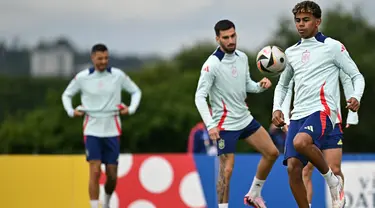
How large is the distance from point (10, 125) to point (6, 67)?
19080mm

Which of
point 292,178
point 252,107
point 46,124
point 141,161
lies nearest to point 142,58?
point 252,107

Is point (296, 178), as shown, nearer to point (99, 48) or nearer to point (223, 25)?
point (223, 25)

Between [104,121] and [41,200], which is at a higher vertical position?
[104,121]

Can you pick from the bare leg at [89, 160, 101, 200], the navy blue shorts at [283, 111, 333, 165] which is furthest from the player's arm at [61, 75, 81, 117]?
the navy blue shorts at [283, 111, 333, 165]

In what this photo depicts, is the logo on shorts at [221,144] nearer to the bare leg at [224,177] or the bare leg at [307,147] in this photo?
the bare leg at [224,177]

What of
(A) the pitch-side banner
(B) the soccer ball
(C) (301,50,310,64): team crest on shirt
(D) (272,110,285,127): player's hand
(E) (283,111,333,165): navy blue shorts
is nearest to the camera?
(E) (283,111,333,165): navy blue shorts

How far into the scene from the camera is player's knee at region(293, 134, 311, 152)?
10023mm

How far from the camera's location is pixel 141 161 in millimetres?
16141

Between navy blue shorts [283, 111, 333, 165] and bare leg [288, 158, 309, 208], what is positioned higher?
navy blue shorts [283, 111, 333, 165]

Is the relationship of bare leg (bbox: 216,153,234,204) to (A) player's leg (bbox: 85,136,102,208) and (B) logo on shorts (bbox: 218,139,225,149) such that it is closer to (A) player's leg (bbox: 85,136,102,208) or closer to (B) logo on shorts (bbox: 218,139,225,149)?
(B) logo on shorts (bbox: 218,139,225,149)

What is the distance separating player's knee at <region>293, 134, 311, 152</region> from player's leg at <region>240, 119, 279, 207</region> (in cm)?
192

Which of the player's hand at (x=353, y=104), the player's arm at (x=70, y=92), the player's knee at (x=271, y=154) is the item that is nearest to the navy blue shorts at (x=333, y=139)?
the player's knee at (x=271, y=154)

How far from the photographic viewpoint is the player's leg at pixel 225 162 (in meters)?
11.9

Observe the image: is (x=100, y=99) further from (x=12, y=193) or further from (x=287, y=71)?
(x=287, y=71)
